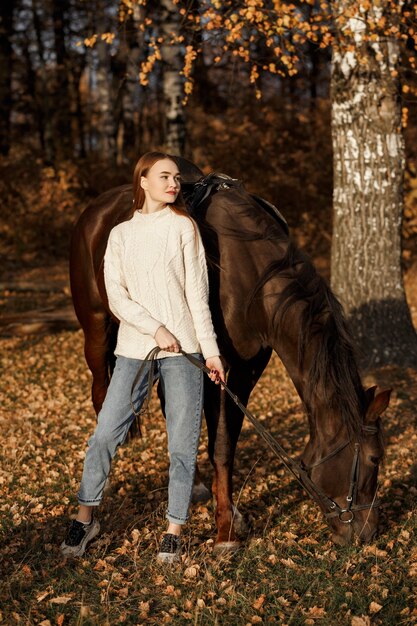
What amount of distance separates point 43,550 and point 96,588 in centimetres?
61

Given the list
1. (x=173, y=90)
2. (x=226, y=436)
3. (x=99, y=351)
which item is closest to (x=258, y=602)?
(x=226, y=436)

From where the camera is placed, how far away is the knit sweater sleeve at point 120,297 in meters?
3.97

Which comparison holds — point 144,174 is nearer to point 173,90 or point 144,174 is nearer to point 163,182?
point 163,182

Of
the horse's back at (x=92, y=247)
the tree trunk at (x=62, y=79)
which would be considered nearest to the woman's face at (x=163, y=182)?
the horse's back at (x=92, y=247)

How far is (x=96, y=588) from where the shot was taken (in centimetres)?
386

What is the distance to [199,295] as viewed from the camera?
405 cm

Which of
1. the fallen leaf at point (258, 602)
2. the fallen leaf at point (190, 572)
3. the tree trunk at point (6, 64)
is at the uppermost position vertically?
the tree trunk at point (6, 64)

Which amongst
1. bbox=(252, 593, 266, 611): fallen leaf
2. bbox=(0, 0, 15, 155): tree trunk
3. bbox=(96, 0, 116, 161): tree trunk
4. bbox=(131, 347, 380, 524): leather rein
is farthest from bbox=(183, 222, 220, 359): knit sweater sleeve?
bbox=(0, 0, 15, 155): tree trunk

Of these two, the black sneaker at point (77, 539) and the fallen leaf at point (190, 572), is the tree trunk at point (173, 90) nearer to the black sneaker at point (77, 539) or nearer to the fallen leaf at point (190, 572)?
the black sneaker at point (77, 539)

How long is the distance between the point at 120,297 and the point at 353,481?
1535 mm

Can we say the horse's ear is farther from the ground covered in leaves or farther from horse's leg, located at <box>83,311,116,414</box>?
horse's leg, located at <box>83,311,116,414</box>

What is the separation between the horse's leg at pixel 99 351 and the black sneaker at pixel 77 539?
187 centimetres

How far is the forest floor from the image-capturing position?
3.68 m

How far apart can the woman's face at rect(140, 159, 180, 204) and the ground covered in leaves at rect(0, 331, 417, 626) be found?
1.84 meters
